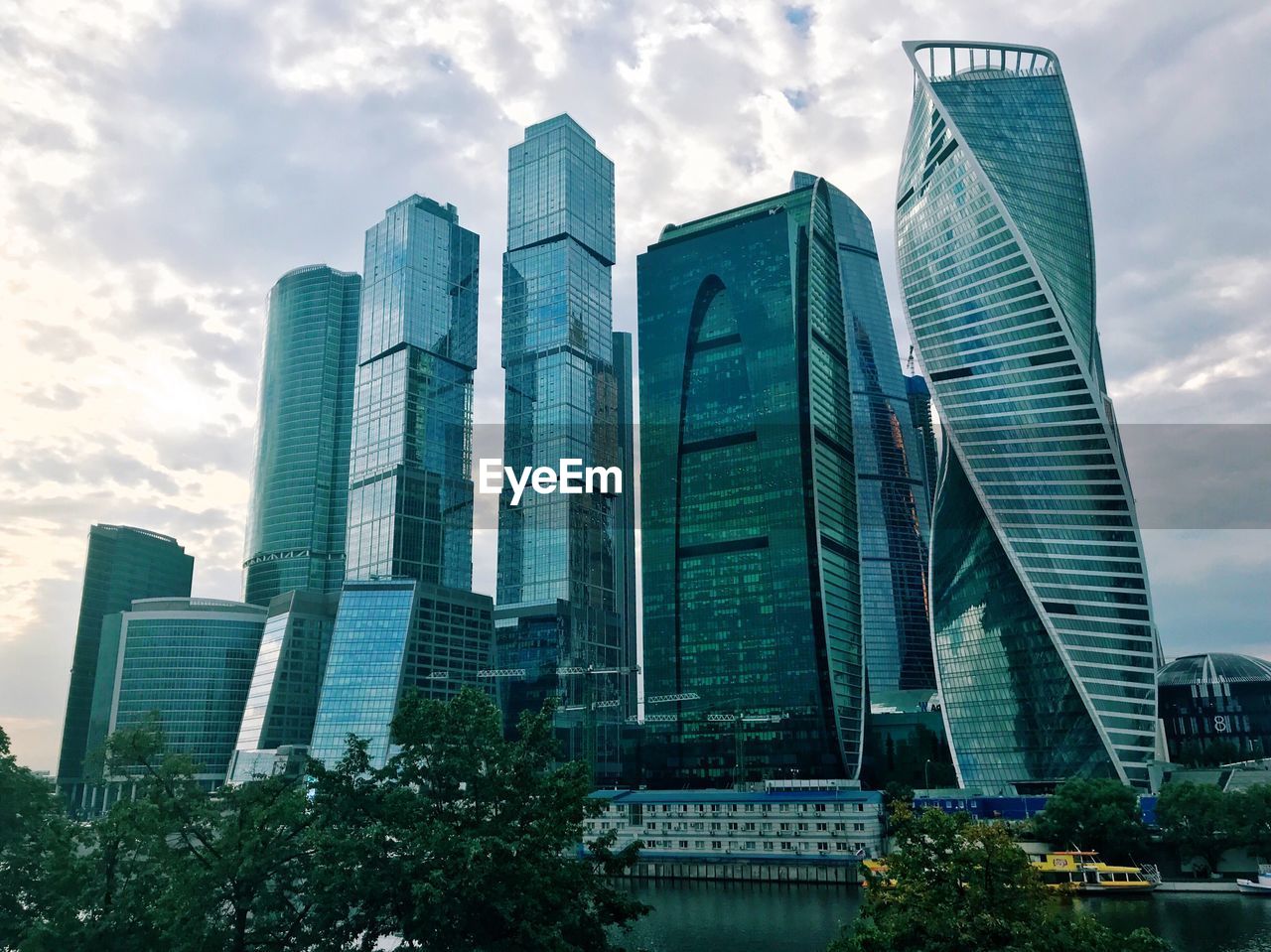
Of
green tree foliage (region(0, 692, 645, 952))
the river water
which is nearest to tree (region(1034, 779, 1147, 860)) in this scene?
the river water

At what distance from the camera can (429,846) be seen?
38219mm

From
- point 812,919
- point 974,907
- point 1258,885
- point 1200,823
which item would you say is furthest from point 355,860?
point 1200,823

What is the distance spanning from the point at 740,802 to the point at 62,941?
11122cm

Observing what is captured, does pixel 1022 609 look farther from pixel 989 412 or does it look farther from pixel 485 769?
pixel 485 769

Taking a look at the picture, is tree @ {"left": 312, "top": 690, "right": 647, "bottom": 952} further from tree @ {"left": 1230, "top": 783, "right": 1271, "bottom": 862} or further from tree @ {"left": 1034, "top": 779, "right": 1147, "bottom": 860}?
tree @ {"left": 1230, "top": 783, "right": 1271, "bottom": 862}

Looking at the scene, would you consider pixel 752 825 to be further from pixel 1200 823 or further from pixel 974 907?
pixel 974 907

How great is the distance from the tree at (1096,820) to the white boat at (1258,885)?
1212 centimetres

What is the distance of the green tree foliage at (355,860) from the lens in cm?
3828

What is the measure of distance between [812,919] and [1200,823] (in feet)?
161

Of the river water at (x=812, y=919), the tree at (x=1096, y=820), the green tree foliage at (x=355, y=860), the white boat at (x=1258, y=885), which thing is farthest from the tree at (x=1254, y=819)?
the green tree foliage at (x=355, y=860)

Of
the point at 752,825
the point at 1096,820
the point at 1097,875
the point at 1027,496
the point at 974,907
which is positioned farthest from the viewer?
the point at 1027,496

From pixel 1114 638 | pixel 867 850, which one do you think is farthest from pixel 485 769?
pixel 1114 638

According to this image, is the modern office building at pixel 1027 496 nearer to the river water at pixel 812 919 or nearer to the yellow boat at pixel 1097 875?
the yellow boat at pixel 1097 875

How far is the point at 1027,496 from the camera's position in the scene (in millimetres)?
178125
